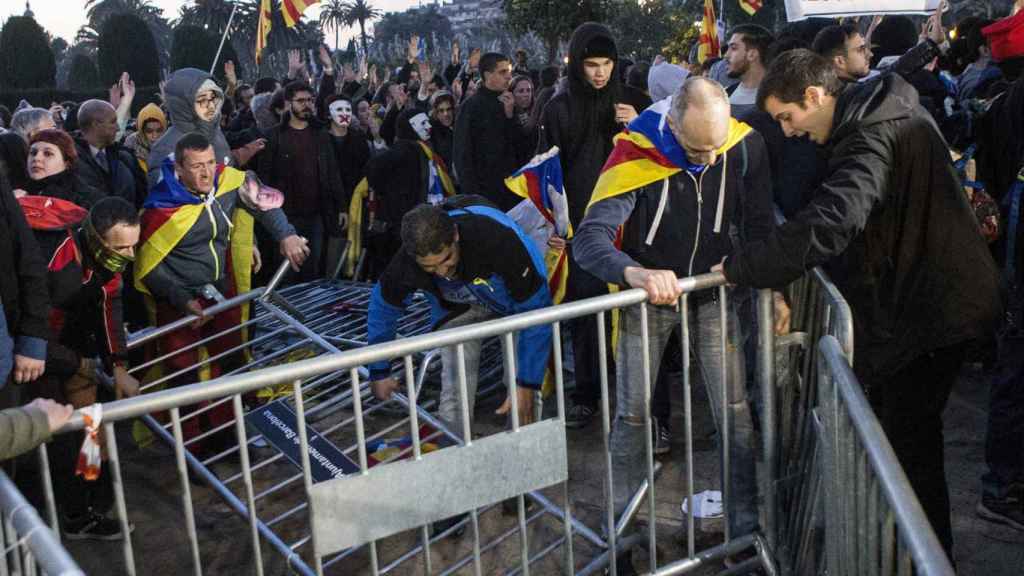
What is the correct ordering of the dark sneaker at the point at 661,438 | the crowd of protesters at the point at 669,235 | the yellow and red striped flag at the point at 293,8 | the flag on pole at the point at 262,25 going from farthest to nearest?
1. the flag on pole at the point at 262,25
2. the yellow and red striped flag at the point at 293,8
3. the dark sneaker at the point at 661,438
4. the crowd of protesters at the point at 669,235

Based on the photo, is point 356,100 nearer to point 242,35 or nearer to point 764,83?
point 764,83

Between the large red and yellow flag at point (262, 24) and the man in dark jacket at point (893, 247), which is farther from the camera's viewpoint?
the large red and yellow flag at point (262, 24)

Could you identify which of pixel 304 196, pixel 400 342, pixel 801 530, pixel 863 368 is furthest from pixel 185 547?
pixel 304 196

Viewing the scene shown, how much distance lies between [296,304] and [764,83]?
479 cm

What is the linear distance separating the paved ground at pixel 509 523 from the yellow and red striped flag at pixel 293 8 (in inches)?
262

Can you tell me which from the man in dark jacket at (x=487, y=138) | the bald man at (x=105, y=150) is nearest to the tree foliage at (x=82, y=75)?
the bald man at (x=105, y=150)

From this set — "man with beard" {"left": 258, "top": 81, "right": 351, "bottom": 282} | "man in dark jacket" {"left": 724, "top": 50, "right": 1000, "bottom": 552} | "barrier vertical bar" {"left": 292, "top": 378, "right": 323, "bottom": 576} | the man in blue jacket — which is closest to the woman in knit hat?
the man in blue jacket

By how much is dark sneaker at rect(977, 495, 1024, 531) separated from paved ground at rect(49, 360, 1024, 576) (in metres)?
0.04

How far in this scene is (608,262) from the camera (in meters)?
3.63

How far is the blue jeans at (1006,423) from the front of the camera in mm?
4066

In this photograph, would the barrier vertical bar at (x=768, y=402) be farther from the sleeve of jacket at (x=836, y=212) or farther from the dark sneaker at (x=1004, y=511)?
the dark sneaker at (x=1004, y=511)

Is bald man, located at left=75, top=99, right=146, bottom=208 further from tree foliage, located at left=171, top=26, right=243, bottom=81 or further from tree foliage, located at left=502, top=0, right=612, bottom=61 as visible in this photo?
tree foliage, located at left=171, top=26, right=243, bottom=81

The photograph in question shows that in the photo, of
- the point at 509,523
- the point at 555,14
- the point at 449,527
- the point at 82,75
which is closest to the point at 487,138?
the point at 509,523

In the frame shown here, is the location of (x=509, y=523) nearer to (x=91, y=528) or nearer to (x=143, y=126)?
(x=91, y=528)
